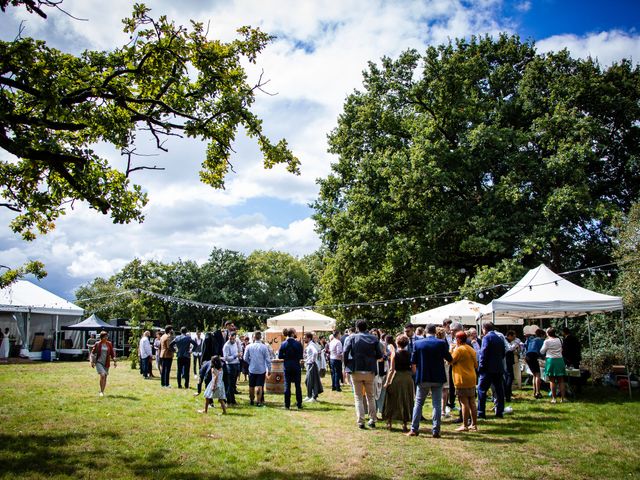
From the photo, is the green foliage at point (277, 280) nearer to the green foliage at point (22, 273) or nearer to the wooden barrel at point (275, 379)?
the wooden barrel at point (275, 379)

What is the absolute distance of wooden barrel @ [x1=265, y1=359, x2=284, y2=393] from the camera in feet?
44.5

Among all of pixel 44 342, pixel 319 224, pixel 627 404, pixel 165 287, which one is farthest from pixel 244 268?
pixel 627 404

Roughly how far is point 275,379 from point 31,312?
21.9 metres

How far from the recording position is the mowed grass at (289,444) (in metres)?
5.64

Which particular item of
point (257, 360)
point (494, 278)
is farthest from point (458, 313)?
point (257, 360)

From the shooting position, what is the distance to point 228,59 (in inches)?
300

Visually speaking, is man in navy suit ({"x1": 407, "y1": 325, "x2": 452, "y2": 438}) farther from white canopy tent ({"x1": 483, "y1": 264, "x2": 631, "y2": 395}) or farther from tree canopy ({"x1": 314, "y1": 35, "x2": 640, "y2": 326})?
tree canopy ({"x1": 314, "y1": 35, "x2": 640, "y2": 326})

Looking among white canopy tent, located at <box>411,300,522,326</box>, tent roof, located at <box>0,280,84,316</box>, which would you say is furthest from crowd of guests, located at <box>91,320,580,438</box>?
tent roof, located at <box>0,280,84,316</box>

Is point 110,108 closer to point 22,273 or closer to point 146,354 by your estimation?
point 22,273

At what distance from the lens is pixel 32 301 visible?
93.4 ft

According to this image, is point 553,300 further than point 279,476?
Yes

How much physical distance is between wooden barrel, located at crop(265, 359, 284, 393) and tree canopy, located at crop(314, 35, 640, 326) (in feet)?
30.4

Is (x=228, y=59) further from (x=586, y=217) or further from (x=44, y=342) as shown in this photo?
(x=44, y=342)

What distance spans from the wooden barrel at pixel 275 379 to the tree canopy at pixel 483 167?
927 centimetres
